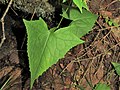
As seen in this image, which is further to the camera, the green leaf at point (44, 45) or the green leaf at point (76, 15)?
the green leaf at point (76, 15)

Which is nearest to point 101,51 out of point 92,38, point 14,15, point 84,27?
point 92,38

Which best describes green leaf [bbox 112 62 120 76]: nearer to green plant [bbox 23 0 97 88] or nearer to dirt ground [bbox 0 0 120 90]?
dirt ground [bbox 0 0 120 90]

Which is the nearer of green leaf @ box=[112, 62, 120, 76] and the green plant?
the green plant

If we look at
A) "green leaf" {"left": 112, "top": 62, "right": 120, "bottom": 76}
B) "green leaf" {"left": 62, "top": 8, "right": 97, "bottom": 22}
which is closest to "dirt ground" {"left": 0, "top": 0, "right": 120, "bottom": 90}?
"green leaf" {"left": 112, "top": 62, "right": 120, "bottom": 76}

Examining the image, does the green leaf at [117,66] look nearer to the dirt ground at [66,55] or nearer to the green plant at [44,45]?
the dirt ground at [66,55]

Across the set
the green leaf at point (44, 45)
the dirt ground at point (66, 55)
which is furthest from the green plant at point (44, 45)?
the dirt ground at point (66, 55)
